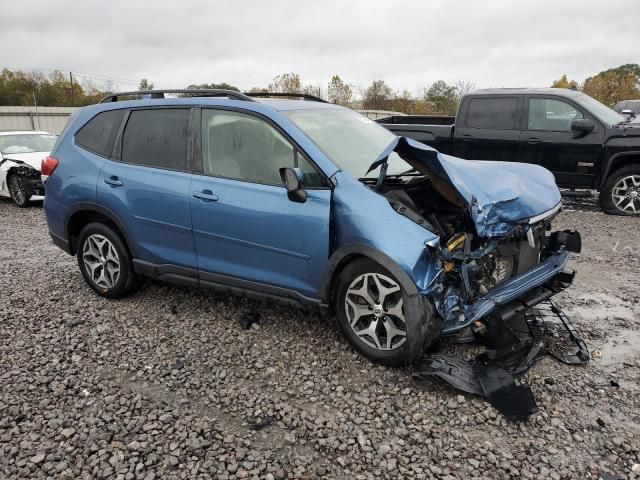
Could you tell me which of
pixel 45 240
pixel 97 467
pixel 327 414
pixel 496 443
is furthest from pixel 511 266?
pixel 45 240

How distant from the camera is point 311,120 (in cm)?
387

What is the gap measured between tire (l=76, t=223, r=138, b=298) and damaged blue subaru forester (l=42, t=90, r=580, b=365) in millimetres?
18

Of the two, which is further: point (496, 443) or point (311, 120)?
point (311, 120)

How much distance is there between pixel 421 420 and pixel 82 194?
350cm

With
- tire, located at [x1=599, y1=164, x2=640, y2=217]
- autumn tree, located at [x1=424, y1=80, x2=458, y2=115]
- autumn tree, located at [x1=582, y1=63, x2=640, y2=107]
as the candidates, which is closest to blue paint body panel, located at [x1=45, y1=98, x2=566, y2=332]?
tire, located at [x1=599, y1=164, x2=640, y2=217]

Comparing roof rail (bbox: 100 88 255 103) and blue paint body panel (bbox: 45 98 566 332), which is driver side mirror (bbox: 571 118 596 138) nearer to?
blue paint body panel (bbox: 45 98 566 332)

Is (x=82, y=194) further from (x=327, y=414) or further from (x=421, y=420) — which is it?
(x=421, y=420)

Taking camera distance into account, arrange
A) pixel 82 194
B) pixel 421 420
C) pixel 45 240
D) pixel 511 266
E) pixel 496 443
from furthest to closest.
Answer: pixel 45 240
pixel 82 194
pixel 511 266
pixel 421 420
pixel 496 443

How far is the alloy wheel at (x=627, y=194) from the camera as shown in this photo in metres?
7.81

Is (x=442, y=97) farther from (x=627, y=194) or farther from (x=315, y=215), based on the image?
(x=315, y=215)

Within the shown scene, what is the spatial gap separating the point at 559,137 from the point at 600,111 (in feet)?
2.87

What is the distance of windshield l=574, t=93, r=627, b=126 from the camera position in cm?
793

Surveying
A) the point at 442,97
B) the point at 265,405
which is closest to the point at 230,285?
the point at 265,405

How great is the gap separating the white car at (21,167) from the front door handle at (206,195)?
7.52 meters
